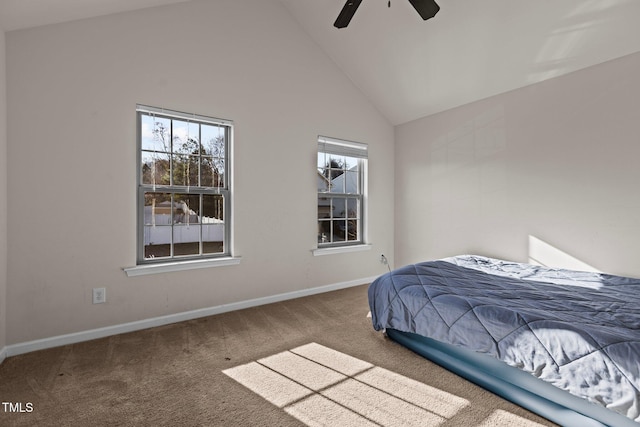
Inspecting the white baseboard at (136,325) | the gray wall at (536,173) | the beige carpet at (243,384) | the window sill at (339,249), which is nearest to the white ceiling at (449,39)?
the gray wall at (536,173)

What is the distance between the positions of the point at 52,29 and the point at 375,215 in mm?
3858

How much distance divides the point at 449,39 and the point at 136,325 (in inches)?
159

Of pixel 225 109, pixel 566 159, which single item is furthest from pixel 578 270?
pixel 225 109

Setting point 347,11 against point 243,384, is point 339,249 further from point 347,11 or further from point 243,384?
point 347,11

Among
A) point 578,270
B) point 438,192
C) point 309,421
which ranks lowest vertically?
point 309,421

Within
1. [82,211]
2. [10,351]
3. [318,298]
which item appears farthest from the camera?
[318,298]

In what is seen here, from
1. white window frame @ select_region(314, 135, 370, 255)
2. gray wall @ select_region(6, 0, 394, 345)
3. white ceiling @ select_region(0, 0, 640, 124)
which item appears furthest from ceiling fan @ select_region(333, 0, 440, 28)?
white window frame @ select_region(314, 135, 370, 255)

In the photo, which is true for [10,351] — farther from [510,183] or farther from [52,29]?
[510,183]

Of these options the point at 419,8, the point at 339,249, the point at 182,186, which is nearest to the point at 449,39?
the point at 419,8

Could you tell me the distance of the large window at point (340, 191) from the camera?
4098 mm

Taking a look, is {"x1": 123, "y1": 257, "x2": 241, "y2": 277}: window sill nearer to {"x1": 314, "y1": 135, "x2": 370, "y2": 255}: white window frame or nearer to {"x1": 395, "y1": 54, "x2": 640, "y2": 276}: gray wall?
{"x1": 314, "y1": 135, "x2": 370, "y2": 255}: white window frame

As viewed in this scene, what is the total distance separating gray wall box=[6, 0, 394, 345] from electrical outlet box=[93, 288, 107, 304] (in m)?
0.05

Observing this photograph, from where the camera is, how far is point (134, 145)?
2762 millimetres

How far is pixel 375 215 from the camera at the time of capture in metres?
4.58
